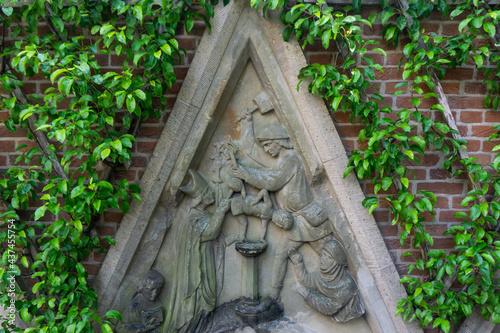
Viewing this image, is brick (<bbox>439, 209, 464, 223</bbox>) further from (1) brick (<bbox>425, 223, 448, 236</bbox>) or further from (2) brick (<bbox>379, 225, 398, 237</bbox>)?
(2) brick (<bbox>379, 225, 398, 237</bbox>)

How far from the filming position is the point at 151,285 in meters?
2.84

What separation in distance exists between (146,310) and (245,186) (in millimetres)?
966

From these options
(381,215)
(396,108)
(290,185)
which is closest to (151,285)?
(290,185)

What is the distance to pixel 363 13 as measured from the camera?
2.68m

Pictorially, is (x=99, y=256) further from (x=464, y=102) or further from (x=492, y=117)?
(x=492, y=117)

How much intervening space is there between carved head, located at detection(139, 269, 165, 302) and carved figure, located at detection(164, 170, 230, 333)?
0.10 metres

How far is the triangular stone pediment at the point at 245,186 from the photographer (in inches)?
106

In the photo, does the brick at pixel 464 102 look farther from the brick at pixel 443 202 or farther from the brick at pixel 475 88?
the brick at pixel 443 202

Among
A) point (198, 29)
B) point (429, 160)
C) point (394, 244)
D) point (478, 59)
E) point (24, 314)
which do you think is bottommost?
point (24, 314)

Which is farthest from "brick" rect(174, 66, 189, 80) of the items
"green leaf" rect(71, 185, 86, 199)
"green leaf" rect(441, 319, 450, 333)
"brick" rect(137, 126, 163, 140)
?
"green leaf" rect(441, 319, 450, 333)

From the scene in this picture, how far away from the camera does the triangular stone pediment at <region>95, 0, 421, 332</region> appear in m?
2.70

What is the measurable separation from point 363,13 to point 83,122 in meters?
1.65

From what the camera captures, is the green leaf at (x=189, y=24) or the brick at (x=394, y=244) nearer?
the green leaf at (x=189, y=24)

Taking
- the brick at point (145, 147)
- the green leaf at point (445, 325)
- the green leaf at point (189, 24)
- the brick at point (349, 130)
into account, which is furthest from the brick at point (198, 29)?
the green leaf at point (445, 325)
